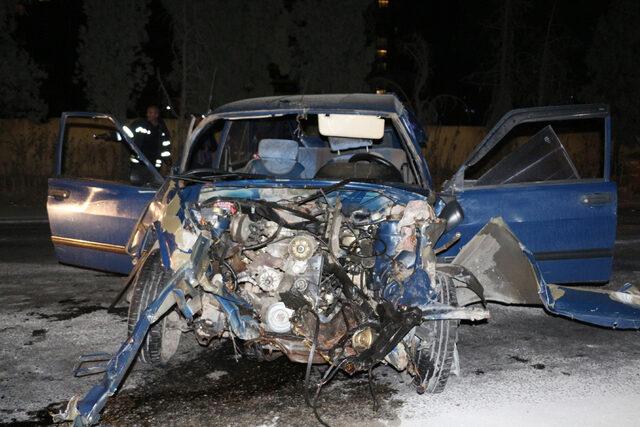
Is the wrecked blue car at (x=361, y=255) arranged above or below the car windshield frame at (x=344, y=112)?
below

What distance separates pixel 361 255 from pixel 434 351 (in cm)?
72

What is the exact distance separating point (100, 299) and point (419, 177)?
10.9 ft

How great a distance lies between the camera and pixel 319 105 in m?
4.71

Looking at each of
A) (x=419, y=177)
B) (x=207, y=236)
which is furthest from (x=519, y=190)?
(x=207, y=236)

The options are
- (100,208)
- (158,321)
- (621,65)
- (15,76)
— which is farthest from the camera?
(621,65)

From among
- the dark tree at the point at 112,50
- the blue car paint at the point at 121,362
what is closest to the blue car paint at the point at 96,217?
the blue car paint at the point at 121,362

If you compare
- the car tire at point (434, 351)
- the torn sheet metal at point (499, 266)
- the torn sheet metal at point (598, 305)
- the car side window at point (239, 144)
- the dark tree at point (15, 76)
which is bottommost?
the car tire at point (434, 351)

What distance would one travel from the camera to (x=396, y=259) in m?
3.55

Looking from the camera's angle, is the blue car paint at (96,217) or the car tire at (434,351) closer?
the car tire at (434,351)

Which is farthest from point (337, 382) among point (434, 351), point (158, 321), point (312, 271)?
point (158, 321)

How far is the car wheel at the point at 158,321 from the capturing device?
3812 millimetres

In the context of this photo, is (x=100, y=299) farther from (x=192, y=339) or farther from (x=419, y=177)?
(x=419, y=177)

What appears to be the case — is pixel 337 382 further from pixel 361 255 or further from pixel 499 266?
pixel 499 266

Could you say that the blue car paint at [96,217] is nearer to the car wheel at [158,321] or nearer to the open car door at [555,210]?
the car wheel at [158,321]
